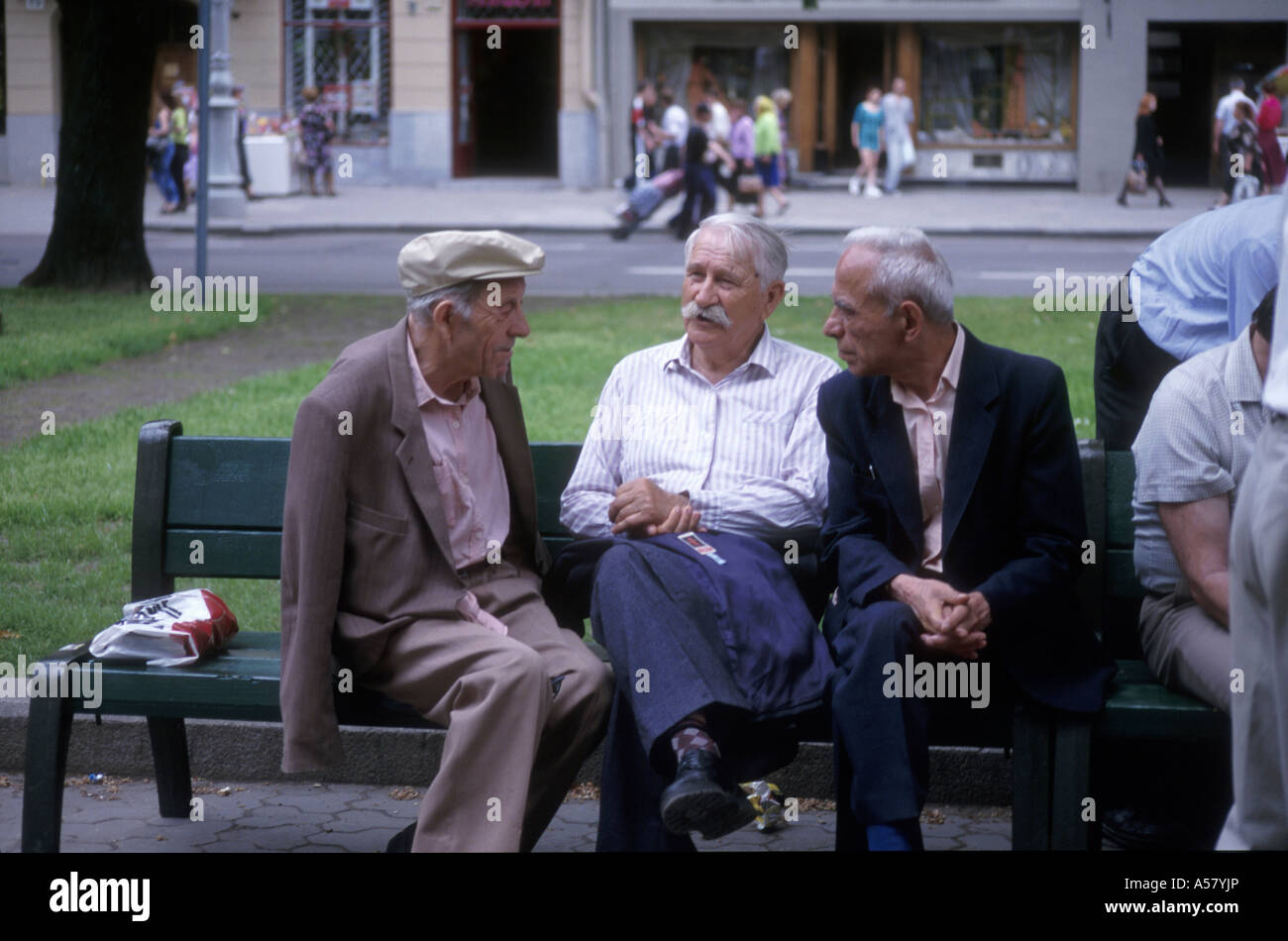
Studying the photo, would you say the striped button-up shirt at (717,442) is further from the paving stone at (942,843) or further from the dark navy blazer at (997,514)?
the paving stone at (942,843)

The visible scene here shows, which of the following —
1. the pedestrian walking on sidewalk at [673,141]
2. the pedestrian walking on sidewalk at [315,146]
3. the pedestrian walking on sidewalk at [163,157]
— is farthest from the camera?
the pedestrian walking on sidewalk at [315,146]

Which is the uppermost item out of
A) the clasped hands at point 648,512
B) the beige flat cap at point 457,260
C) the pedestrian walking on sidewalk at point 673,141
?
the pedestrian walking on sidewalk at point 673,141

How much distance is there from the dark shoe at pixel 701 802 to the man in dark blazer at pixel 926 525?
0.26 m

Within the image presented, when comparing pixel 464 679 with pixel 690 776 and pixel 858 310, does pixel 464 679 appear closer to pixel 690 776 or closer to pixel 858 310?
pixel 690 776

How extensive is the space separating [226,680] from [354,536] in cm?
46

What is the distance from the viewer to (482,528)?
4133mm

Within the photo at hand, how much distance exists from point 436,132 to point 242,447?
26230 millimetres

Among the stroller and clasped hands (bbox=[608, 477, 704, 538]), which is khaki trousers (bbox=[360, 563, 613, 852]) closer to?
clasped hands (bbox=[608, 477, 704, 538])

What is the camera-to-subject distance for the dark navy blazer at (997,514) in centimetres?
378

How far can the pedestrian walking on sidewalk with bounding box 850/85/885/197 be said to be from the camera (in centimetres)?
2792

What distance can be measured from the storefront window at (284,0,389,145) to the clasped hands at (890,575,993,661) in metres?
27.5

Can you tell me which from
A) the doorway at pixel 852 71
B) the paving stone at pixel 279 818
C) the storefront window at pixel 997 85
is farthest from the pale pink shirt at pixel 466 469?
the storefront window at pixel 997 85

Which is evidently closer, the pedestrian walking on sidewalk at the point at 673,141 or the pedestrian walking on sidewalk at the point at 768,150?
the pedestrian walking on sidewalk at the point at 673,141

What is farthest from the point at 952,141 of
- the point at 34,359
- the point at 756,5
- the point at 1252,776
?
the point at 1252,776
